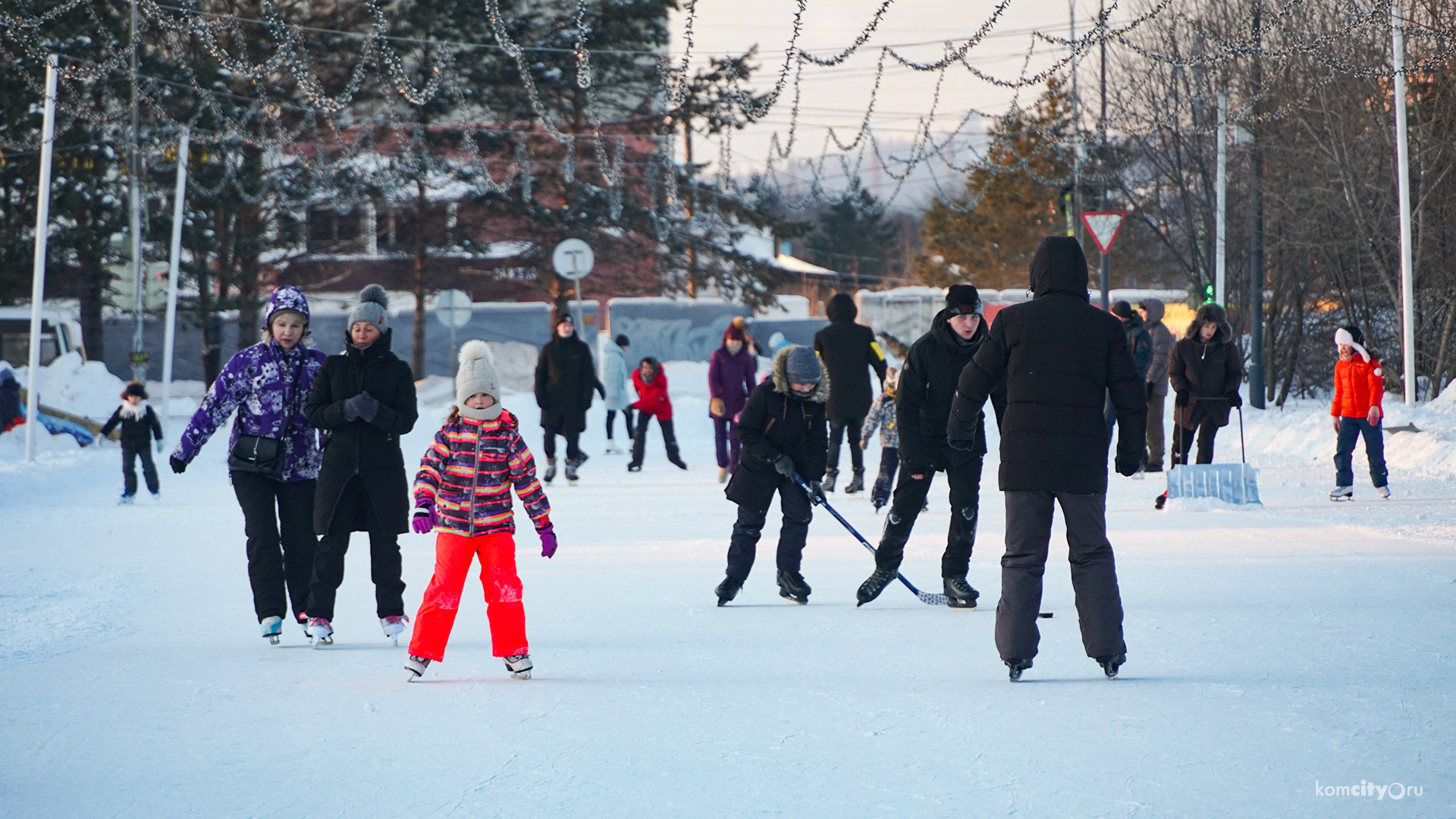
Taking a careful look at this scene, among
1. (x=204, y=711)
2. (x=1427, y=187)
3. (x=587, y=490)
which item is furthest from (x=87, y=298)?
(x=204, y=711)

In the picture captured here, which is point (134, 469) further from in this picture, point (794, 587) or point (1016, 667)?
point (1016, 667)

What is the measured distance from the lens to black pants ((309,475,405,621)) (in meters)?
6.15

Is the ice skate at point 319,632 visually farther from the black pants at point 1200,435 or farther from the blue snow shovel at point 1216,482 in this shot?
the black pants at point 1200,435

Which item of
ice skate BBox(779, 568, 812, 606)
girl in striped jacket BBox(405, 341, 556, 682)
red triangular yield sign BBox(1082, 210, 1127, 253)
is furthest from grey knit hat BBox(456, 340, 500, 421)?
red triangular yield sign BBox(1082, 210, 1127, 253)

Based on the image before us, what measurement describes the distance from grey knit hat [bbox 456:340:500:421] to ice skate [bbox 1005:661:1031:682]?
223 cm

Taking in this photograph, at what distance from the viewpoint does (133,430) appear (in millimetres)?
13484

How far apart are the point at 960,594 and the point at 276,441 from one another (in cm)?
336

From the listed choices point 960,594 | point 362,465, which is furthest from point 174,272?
point 960,594

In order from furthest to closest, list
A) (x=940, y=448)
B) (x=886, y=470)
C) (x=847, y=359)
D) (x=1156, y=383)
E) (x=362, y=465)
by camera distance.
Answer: (x=1156, y=383)
(x=847, y=359)
(x=886, y=470)
(x=940, y=448)
(x=362, y=465)

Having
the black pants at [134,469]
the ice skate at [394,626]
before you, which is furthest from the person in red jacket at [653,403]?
the ice skate at [394,626]

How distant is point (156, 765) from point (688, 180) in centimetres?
2865

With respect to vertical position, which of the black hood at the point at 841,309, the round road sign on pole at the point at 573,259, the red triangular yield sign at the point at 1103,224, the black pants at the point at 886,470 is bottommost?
the black pants at the point at 886,470

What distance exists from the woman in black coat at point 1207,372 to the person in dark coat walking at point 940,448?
4770 mm

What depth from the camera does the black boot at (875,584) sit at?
698 centimetres
